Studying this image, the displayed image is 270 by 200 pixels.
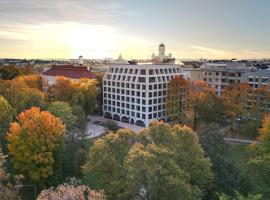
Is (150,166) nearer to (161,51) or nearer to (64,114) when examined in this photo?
(64,114)

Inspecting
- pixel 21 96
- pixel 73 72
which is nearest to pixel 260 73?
pixel 73 72

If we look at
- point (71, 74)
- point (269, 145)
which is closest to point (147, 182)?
point (269, 145)

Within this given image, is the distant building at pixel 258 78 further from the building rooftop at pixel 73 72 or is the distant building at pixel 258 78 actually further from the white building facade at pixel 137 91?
the building rooftop at pixel 73 72

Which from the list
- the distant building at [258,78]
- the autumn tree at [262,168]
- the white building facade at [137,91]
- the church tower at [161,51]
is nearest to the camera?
the autumn tree at [262,168]

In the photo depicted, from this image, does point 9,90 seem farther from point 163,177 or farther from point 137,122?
point 163,177

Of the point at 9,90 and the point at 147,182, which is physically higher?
the point at 9,90

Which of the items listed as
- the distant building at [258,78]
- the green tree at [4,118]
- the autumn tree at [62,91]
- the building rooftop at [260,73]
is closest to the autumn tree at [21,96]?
the green tree at [4,118]

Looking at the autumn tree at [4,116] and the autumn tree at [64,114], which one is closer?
the autumn tree at [4,116]
